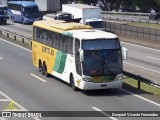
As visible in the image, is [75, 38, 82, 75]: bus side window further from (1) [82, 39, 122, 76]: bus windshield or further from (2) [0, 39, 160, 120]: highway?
(2) [0, 39, 160, 120]: highway

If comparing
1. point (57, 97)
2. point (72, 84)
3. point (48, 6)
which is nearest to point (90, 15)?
point (72, 84)

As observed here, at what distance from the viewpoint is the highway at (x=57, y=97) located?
21.0m

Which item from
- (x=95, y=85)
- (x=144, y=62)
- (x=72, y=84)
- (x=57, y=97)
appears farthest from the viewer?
(x=144, y=62)

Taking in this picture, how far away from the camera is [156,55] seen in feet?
138

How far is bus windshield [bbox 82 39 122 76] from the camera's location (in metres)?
23.7

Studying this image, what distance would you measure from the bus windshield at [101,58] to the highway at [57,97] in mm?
1224

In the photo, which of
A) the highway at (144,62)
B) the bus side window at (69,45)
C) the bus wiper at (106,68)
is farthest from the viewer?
the highway at (144,62)

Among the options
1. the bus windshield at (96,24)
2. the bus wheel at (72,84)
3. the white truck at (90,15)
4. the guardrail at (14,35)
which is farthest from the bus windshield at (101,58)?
the bus windshield at (96,24)

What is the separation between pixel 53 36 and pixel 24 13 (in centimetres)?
4669

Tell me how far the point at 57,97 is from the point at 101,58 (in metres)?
2.88

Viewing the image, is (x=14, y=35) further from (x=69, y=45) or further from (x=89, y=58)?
(x=89, y=58)

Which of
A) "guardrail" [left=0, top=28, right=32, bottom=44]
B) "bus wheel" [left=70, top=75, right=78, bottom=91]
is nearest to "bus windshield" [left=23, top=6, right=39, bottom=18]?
"guardrail" [left=0, top=28, right=32, bottom=44]

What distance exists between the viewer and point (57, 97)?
23359 mm

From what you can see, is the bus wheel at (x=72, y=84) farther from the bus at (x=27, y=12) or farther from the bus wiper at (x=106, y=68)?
the bus at (x=27, y=12)
